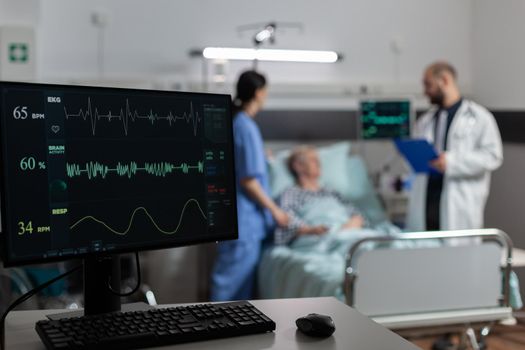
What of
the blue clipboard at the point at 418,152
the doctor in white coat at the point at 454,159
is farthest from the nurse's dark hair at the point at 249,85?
the doctor in white coat at the point at 454,159

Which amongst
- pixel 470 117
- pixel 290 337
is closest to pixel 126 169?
pixel 290 337

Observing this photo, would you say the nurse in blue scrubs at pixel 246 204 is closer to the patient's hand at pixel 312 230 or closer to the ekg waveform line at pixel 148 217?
the patient's hand at pixel 312 230

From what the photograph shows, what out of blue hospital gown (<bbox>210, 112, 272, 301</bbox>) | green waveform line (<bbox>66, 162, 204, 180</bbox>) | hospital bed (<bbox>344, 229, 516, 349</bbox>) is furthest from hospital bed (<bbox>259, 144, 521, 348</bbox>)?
green waveform line (<bbox>66, 162, 204, 180</bbox>)

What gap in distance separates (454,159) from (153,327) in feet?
9.64

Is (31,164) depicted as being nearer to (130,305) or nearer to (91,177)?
(91,177)

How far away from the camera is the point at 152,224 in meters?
1.42

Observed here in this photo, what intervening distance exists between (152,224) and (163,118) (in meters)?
0.22

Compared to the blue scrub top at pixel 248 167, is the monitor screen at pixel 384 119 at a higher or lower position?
higher

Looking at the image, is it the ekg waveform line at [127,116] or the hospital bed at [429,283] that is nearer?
the ekg waveform line at [127,116]

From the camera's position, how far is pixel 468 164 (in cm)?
394

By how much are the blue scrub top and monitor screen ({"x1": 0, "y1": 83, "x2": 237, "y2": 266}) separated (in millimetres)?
2138

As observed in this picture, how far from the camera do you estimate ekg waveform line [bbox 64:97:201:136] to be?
136 centimetres

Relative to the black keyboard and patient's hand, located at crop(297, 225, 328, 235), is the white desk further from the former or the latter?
patient's hand, located at crop(297, 225, 328, 235)

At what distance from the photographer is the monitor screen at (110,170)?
126 centimetres
